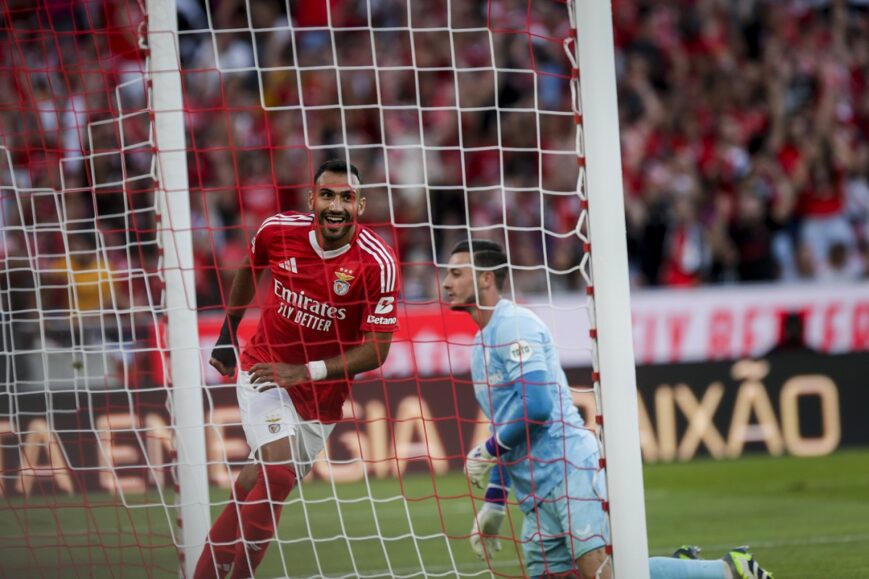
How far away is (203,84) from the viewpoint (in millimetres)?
15000

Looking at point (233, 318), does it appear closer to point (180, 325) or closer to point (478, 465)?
point (180, 325)

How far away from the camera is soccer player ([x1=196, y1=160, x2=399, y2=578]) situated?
5594mm

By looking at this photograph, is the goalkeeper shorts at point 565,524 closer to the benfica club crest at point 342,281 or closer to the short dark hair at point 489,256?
the short dark hair at point 489,256

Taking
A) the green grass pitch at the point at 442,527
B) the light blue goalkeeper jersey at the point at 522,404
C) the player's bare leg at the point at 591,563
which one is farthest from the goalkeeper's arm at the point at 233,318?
the player's bare leg at the point at 591,563

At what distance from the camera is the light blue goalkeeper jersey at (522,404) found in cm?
569

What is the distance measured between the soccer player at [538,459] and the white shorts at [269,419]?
2.60 ft

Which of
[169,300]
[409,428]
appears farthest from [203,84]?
[169,300]

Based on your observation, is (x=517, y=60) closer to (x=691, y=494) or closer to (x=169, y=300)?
(x=691, y=494)

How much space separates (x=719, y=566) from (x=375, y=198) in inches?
374

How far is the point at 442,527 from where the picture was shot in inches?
314

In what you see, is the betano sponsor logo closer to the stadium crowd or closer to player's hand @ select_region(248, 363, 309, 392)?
player's hand @ select_region(248, 363, 309, 392)

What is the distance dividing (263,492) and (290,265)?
41.4 inches

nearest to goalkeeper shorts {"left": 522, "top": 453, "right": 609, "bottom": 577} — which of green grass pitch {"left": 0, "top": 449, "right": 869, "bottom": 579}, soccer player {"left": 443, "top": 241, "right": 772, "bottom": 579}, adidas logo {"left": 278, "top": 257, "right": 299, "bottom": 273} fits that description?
soccer player {"left": 443, "top": 241, "right": 772, "bottom": 579}

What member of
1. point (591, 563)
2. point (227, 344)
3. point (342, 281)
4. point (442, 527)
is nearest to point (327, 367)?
point (342, 281)
